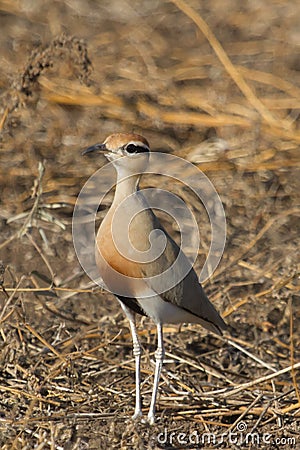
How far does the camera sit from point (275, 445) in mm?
4023

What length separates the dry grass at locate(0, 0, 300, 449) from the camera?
4227mm

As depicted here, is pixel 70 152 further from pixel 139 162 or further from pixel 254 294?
pixel 139 162

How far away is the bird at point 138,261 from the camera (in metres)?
3.90

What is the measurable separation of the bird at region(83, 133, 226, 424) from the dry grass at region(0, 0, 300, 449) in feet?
0.97

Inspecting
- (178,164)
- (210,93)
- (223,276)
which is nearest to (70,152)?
A: (178,164)

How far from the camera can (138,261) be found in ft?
12.9

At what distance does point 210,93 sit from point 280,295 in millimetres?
3028

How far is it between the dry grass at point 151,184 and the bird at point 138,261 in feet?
0.97

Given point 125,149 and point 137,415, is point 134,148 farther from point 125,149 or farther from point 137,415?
point 137,415

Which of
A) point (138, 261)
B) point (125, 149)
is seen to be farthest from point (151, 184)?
point (138, 261)

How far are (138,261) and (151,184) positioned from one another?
269 cm

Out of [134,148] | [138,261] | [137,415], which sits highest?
[134,148]

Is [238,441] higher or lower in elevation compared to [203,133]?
lower

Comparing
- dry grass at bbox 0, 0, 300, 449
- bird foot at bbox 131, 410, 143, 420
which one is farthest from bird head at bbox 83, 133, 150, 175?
bird foot at bbox 131, 410, 143, 420
